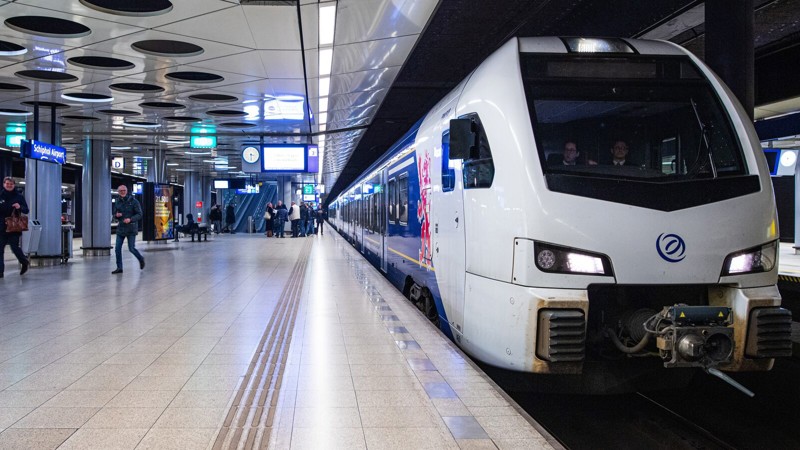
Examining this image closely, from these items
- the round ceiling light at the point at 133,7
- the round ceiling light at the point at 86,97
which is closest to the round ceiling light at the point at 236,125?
the round ceiling light at the point at 86,97

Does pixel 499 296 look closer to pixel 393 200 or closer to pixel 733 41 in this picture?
pixel 733 41

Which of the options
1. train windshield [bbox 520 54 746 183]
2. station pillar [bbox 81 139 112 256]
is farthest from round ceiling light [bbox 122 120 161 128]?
train windshield [bbox 520 54 746 183]

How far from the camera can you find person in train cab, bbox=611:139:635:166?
477 centimetres

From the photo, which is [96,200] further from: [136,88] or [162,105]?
[136,88]

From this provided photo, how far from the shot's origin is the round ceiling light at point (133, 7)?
7.88 metres

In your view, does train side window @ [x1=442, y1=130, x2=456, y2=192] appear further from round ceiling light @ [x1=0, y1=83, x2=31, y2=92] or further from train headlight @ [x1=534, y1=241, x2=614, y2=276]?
round ceiling light @ [x1=0, y1=83, x2=31, y2=92]

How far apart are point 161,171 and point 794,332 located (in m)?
22.1

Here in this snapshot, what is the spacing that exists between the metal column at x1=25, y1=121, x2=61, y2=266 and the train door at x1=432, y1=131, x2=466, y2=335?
39.3 feet

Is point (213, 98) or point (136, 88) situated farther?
point (213, 98)

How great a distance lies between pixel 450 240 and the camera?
595 centimetres

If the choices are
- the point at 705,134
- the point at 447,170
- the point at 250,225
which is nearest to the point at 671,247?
the point at 705,134

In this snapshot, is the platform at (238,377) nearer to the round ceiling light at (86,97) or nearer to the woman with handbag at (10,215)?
the woman with handbag at (10,215)

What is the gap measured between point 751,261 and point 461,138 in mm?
2254

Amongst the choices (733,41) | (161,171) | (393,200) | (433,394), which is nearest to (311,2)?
(393,200)
